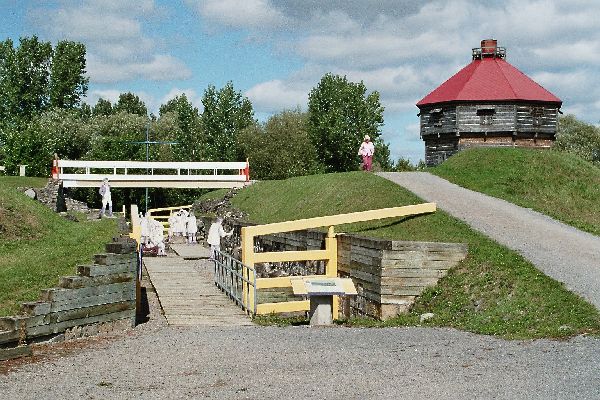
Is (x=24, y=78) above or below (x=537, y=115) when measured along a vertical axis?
above

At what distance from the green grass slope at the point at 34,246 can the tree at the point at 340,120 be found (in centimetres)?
3663

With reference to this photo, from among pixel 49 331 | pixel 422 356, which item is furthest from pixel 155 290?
pixel 422 356

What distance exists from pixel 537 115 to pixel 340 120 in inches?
784

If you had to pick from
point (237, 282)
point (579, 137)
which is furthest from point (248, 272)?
point (579, 137)

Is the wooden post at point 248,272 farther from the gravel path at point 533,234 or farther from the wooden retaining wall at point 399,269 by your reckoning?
the gravel path at point 533,234

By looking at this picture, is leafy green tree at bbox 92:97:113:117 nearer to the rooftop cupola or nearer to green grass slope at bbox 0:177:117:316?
the rooftop cupola

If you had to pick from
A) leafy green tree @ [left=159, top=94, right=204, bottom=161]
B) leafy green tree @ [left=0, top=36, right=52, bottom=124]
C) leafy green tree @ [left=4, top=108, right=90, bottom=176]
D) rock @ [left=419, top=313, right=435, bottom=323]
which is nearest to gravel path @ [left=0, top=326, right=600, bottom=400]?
rock @ [left=419, top=313, right=435, bottom=323]

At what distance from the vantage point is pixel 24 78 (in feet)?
294

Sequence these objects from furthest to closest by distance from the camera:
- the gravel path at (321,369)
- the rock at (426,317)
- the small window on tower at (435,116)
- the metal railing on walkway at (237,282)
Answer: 1. the small window on tower at (435,116)
2. the metal railing on walkway at (237,282)
3. the rock at (426,317)
4. the gravel path at (321,369)

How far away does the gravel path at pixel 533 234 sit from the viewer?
15828mm

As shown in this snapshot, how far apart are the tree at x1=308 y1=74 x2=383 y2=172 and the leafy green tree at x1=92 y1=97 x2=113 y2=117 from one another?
46.5m

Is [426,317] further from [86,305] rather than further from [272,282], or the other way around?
[86,305]

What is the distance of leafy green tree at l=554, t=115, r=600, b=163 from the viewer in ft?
283

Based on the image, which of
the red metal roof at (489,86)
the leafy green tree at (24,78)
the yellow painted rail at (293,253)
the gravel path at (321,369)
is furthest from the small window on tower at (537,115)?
the leafy green tree at (24,78)
